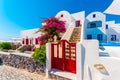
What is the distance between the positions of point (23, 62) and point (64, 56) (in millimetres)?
4551

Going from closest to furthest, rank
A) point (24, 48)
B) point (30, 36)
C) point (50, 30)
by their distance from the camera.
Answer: point (50, 30) < point (24, 48) < point (30, 36)

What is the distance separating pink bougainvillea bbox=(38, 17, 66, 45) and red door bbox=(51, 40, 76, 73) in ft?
17.0

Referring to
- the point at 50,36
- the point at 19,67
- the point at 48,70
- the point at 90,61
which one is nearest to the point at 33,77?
the point at 48,70

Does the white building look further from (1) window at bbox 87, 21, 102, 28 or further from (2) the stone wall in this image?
(2) the stone wall

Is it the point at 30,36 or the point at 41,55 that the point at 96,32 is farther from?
the point at 41,55

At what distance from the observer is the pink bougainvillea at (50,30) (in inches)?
674

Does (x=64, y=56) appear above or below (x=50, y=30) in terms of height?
below

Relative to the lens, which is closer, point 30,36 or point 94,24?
point 94,24

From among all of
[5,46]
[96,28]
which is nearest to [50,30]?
[5,46]

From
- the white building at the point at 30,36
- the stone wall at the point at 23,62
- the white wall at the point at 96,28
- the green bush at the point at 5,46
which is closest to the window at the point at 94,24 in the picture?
the white wall at the point at 96,28

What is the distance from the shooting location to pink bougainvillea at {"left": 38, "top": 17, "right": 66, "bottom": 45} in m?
17.1

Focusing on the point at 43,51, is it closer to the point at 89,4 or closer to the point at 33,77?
the point at 33,77

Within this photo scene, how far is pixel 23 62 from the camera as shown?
14.6 m

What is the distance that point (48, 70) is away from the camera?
38.7ft
